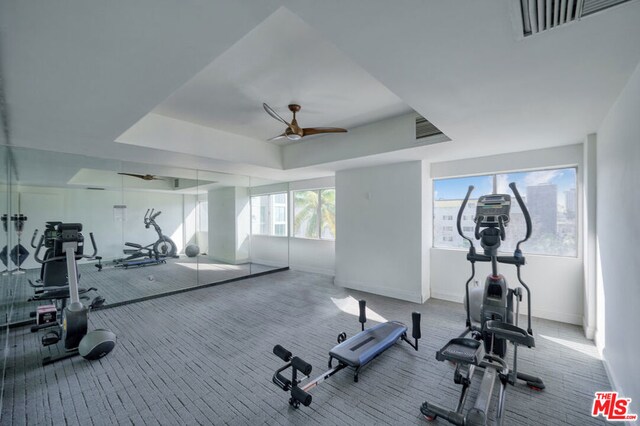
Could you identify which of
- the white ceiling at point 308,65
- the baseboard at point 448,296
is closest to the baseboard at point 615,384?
the baseboard at point 448,296

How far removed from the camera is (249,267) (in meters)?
7.07

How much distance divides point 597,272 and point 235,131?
524 centimetres

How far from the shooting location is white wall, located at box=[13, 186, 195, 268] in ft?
13.5

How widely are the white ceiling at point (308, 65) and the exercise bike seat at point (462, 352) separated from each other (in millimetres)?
2103

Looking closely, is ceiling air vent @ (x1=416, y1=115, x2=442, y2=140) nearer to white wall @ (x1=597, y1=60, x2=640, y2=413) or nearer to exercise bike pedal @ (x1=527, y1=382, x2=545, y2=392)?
white wall @ (x1=597, y1=60, x2=640, y2=413)

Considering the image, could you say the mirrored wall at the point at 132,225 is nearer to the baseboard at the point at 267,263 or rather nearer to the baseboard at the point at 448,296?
the baseboard at the point at 267,263

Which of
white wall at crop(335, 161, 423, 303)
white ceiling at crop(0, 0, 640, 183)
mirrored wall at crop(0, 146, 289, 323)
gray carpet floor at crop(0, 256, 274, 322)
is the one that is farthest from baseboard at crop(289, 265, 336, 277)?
white ceiling at crop(0, 0, 640, 183)

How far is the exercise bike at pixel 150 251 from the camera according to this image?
214 inches

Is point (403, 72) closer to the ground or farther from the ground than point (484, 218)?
farther from the ground

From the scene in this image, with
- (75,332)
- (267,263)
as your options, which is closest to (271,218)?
(267,263)

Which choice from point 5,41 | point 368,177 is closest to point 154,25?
point 5,41

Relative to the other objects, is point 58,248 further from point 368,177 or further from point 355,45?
point 368,177

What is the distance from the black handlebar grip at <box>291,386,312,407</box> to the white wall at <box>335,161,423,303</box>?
3.15 m

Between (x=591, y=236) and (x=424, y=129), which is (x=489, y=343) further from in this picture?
(x=424, y=129)
